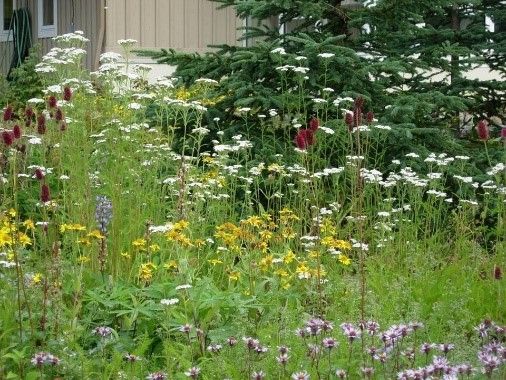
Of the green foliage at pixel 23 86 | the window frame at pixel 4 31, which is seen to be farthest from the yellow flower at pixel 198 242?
the window frame at pixel 4 31

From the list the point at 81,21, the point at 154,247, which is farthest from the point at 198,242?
the point at 81,21

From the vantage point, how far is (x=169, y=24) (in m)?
15.2

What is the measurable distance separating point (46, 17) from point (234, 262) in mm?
11456

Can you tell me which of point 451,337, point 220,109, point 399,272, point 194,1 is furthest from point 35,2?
point 451,337

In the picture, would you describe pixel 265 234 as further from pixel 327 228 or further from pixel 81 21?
pixel 81 21

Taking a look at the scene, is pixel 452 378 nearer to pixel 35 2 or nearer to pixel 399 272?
pixel 399 272

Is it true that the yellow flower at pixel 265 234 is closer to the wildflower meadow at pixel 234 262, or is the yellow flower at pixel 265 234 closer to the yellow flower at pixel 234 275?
the wildflower meadow at pixel 234 262

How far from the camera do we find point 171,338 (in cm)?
441

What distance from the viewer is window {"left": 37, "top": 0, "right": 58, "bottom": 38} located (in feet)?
53.0

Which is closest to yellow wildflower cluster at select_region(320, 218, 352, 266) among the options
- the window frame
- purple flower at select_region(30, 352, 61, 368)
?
purple flower at select_region(30, 352, 61, 368)

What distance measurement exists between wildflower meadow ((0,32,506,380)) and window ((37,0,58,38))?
A: 8250 millimetres

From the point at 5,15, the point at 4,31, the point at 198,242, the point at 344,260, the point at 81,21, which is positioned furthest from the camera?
the point at 5,15

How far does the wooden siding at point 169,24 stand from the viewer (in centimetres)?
1455

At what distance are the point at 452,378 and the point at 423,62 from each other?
542cm
